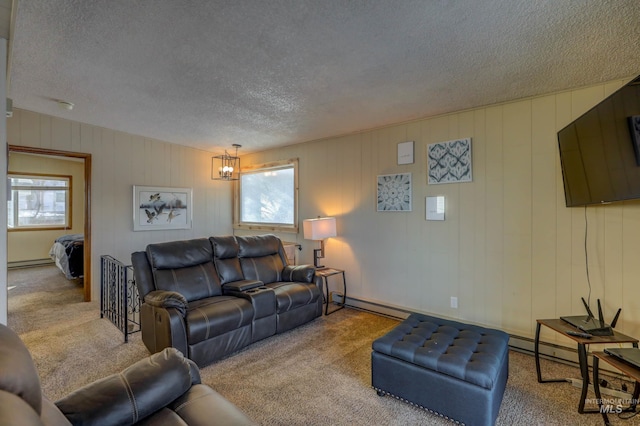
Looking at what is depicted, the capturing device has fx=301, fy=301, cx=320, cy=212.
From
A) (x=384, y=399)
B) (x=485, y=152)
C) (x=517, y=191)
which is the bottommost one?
(x=384, y=399)

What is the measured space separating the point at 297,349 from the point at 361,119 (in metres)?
2.71

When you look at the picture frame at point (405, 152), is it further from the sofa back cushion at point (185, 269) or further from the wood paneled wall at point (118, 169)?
the wood paneled wall at point (118, 169)

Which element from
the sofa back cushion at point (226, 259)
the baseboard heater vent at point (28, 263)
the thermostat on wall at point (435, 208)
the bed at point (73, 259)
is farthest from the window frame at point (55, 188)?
the thermostat on wall at point (435, 208)

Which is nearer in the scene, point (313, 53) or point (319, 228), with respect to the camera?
point (313, 53)

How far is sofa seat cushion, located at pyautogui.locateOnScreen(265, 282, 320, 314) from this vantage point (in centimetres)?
331

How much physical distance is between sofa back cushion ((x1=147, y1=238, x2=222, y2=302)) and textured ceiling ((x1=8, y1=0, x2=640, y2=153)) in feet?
5.16

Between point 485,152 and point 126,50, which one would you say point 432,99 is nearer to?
point 485,152

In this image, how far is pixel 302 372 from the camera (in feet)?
8.50

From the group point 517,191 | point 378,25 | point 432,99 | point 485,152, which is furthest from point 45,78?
point 517,191

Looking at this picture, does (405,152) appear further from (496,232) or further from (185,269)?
(185,269)

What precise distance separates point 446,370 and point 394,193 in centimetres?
232

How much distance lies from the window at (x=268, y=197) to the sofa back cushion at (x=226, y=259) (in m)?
1.57

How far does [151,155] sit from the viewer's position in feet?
16.4

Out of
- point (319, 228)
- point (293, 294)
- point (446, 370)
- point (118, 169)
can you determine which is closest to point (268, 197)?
point (319, 228)
